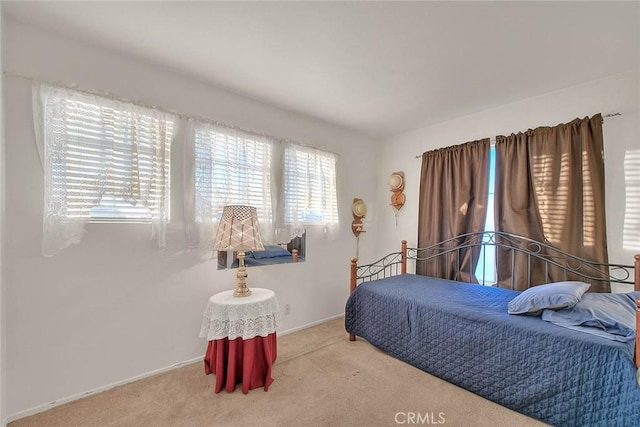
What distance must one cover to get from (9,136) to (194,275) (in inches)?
56.2

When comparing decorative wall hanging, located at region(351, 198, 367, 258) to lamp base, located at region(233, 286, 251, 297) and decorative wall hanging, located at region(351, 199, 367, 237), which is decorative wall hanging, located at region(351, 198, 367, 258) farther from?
lamp base, located at region(233, 286, 251, 297)

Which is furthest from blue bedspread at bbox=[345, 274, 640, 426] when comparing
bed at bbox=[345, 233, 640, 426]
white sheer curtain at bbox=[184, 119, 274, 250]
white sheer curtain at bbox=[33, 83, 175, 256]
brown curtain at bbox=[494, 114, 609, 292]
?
white sheer curtain at bbox=[33, 83, 175, 256]

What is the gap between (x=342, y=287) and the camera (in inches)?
139

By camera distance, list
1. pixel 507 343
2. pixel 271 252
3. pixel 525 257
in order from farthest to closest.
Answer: pixel 271 252
pixel 525 257
pixel 507 343

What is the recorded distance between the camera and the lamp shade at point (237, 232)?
2027mm

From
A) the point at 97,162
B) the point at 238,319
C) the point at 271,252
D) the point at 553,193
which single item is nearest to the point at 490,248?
the point at 553,193

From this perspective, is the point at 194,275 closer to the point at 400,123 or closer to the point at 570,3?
the point at 400,123

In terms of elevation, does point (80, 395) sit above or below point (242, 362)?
below

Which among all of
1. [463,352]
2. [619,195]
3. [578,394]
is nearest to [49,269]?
[463,352]

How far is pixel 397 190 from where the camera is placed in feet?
12.1

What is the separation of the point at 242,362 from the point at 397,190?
2705 millimetres

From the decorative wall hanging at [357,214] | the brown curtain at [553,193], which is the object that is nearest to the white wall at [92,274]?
the decorative wall hanging at [357,214]

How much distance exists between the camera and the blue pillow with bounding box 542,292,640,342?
1523 mm

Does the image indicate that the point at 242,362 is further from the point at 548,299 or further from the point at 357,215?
the point at 357,215
